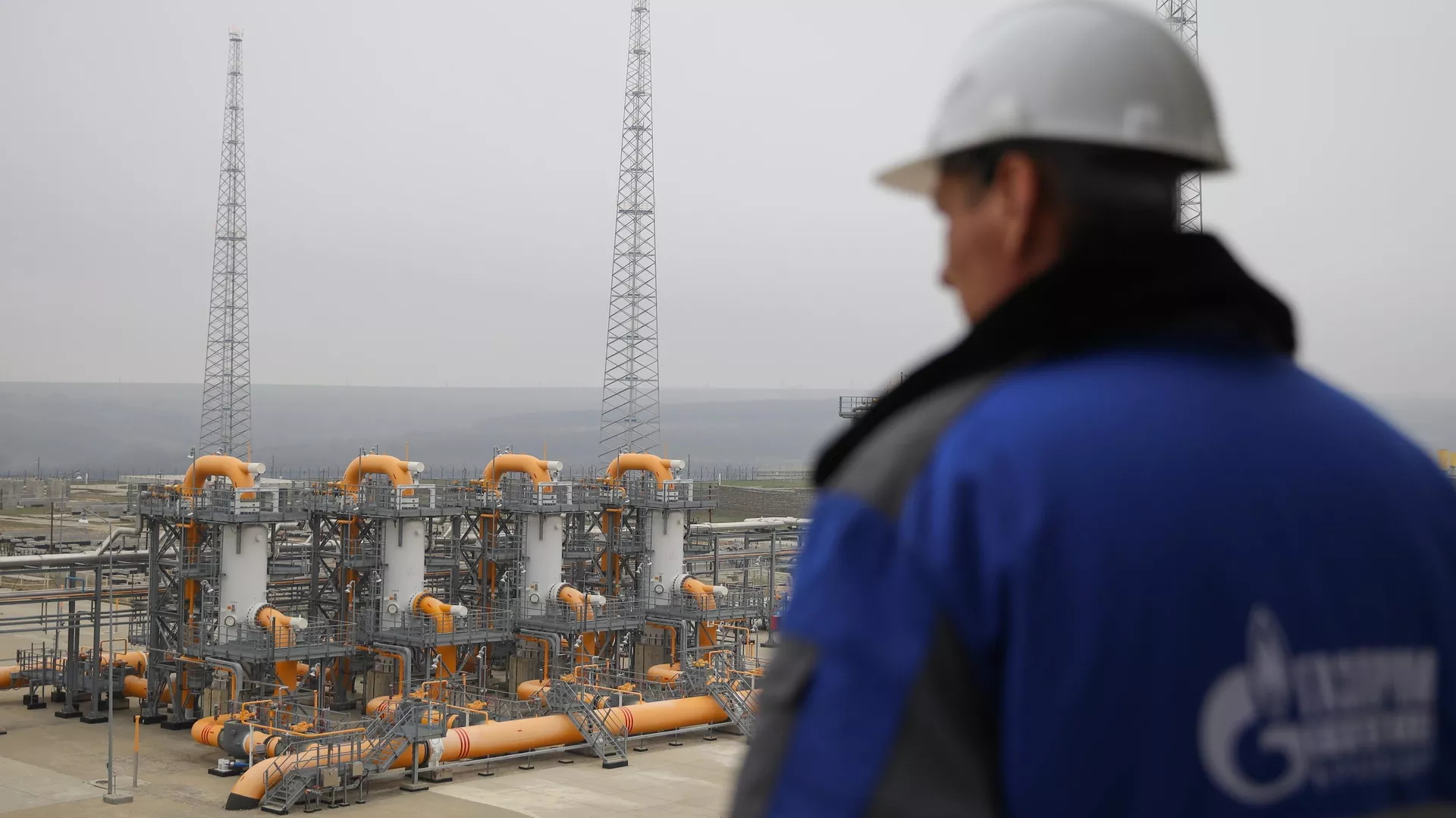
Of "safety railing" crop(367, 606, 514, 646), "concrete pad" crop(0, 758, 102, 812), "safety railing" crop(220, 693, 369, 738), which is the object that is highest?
"safety railing" crop(367, 606, 514, 646)

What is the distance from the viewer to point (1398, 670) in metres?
1.77

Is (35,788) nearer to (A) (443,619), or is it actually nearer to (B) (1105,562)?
(A) (443,619)

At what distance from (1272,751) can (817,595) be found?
1.84 feet

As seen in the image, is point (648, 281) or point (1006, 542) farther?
point (648, 281)

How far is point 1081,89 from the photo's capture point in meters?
1.89

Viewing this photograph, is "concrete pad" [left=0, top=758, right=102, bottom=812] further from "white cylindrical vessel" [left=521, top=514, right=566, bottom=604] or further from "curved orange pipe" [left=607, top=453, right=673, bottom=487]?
"curved orange pipe" [left=607, top=453, right=673, bottom=487]

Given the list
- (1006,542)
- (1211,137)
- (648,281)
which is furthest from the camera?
(648,281)

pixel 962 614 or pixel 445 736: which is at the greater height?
pixel 962 614

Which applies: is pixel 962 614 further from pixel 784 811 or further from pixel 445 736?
pixel 445 736

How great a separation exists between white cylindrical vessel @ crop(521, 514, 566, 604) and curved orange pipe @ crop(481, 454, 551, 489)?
1085 mm

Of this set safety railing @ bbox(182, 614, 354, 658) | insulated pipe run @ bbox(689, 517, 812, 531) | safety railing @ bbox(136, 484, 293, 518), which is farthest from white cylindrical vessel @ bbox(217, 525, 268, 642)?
insulated pipe run @ bbox(689, 517, 812, 531)

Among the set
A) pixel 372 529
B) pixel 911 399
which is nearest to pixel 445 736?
pixel 372 529

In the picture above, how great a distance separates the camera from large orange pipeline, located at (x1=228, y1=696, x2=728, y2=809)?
25188mm

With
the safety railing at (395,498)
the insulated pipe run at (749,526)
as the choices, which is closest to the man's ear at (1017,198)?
the safety railing at (395,498)
